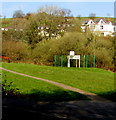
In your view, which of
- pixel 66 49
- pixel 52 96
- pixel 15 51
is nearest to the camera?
pixel 52 96

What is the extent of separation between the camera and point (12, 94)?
34.3 ft

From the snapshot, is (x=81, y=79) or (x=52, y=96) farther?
(x=81, y=79)

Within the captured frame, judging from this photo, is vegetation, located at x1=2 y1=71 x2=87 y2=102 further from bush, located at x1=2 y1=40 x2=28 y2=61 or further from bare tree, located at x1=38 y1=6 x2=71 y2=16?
bare tree, located at x1=38 y1=6 x2=71 y2=16

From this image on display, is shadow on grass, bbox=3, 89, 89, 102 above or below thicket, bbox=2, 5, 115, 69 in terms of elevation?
below

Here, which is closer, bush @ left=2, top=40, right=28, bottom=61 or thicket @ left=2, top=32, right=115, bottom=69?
thicket @ left=2, top=32, right=115, bottom=69

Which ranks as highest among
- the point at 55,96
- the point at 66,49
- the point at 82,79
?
the point at 66,49

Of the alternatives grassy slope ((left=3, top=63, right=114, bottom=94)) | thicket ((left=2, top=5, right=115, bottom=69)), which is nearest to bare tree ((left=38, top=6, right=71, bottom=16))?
thicket ((left=2, top=5, right=115, bottom=69))

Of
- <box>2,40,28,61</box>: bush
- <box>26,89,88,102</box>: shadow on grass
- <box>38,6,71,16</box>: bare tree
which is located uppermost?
<box>38,6,71,16</box>: bare tree

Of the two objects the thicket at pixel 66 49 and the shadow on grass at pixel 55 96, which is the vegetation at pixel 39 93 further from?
the thicket at pixel 66 49

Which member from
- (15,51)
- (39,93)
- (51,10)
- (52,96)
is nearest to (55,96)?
(52,96)

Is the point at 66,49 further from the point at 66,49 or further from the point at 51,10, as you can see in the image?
the point at 51,10

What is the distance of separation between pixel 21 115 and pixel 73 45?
26.9 meters

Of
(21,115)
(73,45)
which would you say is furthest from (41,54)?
(21,115)

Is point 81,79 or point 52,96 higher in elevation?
point 81,79
